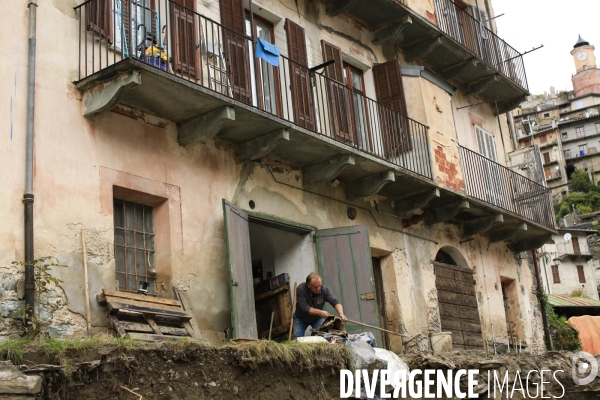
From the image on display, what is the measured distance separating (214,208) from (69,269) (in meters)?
2.61

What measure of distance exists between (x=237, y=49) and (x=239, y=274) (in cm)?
338

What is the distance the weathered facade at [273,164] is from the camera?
30.0ft

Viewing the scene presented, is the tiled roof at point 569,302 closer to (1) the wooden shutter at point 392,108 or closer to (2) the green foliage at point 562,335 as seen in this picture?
(2) the green foliage at point 562,335

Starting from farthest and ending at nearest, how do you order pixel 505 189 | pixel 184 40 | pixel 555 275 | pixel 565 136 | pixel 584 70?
pixel 584 70, pixel 565 136, pixel 555 275, pixel 505 189, pixel 184 40

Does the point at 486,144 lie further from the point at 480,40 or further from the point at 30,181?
the point at 30,181

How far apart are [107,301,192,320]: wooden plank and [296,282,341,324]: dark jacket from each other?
1870mm

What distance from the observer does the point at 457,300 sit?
51.1ft

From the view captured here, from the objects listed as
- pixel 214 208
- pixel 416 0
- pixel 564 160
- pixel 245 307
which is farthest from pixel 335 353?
pixel 564 160

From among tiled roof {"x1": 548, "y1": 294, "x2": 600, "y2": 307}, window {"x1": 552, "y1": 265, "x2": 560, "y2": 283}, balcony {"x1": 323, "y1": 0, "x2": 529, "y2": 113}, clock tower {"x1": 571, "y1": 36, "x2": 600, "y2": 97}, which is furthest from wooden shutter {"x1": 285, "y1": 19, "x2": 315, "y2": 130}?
clock tower {"x1": 571, "y1": 36, "x2": 600, "y2": 97}

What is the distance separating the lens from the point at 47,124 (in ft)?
29.8

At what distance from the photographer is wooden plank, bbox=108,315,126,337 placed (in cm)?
862

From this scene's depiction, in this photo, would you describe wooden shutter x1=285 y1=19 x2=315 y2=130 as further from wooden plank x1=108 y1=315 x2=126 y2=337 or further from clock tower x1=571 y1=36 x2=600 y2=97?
clock tower x1=571 y1=36 x2=600 y2=97

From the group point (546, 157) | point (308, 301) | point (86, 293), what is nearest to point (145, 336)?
point (86, 293)

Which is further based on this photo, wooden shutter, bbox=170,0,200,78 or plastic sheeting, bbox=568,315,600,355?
plastic sheeting, bbox=568,315,600,355
